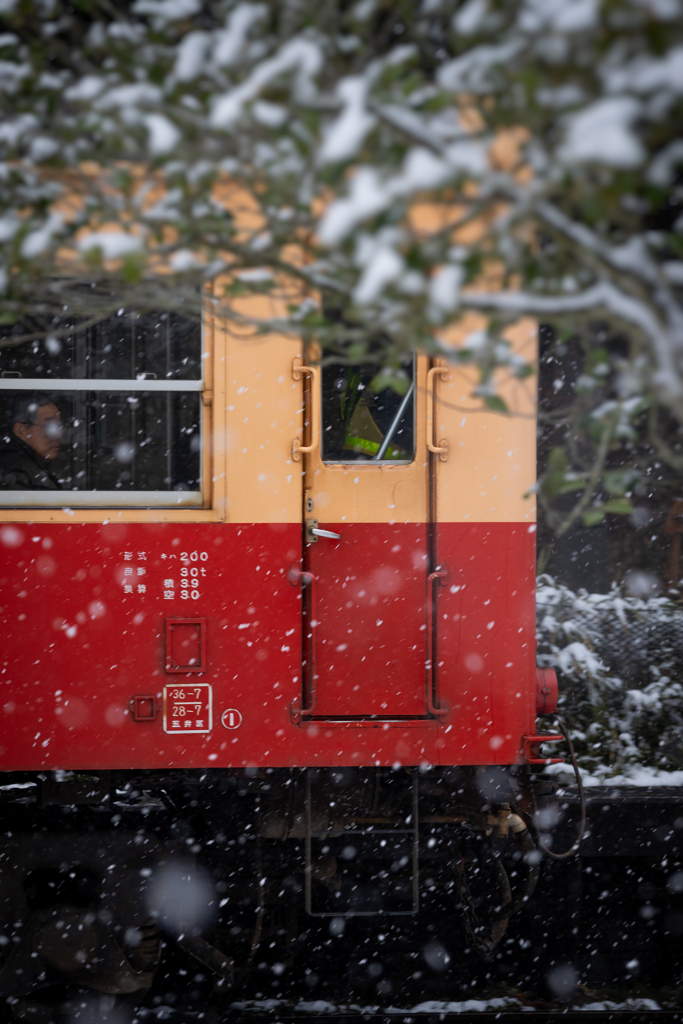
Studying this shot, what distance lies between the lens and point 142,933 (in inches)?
133

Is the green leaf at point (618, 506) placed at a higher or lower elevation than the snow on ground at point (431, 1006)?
higher

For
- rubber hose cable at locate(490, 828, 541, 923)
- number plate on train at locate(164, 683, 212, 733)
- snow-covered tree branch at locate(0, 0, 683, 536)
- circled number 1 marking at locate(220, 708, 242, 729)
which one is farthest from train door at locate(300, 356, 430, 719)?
snow-covered tree branch at locate(0, 0, 683, 536)

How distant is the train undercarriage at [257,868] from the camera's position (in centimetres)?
331

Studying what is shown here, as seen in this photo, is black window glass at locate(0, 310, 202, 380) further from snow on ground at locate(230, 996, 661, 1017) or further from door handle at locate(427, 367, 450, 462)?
snow on ground at locate(230, 996, 661, 1017)

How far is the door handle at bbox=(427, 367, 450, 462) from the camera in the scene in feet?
10.4

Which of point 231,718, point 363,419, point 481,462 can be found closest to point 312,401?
point 363,419

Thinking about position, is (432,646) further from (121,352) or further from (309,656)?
(121,352)

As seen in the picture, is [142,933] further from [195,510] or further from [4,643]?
[195,510]

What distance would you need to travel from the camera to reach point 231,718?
3102mm

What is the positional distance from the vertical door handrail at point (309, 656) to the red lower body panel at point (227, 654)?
0.09 feet

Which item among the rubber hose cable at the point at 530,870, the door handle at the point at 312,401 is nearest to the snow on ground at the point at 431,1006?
the rubber hose cable at the point at 530,870

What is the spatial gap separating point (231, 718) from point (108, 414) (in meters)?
1.30

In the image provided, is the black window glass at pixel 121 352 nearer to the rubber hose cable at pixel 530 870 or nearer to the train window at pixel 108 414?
the train window at pixel 108 414

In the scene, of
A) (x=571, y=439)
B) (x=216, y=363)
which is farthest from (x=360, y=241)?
(x=216, y=363)
